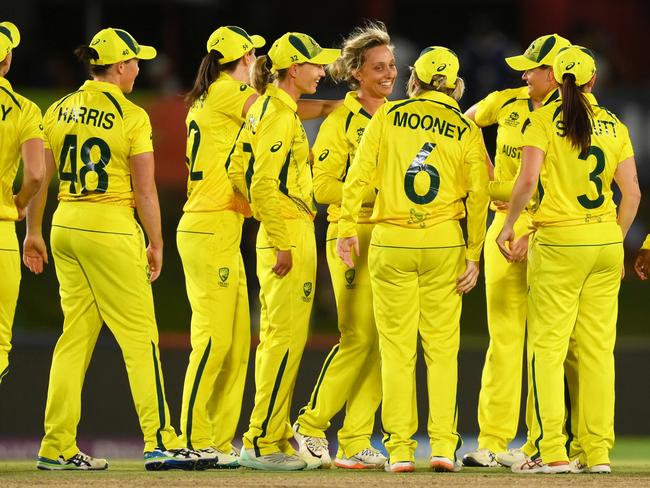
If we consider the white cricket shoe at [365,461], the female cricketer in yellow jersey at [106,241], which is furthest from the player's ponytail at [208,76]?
the white cricket shoe at [365,461]

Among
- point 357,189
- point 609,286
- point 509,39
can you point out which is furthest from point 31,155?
point 509,39

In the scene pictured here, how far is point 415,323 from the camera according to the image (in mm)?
7180

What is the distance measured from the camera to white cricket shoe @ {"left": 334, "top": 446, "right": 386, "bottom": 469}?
7.50m

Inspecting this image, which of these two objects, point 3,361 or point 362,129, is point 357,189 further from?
point 3,361

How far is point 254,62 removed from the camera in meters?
7.55

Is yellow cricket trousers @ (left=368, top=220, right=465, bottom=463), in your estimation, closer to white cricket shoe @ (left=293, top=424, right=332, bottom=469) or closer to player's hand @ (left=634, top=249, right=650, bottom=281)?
white cricket shoe @ (left=293, top=424, right=332, bottom=469)

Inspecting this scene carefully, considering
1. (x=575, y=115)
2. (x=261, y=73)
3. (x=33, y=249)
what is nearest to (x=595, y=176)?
(x=575, y=115)

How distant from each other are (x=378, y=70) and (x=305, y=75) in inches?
17.8

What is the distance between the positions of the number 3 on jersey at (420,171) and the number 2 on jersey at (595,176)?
715mm

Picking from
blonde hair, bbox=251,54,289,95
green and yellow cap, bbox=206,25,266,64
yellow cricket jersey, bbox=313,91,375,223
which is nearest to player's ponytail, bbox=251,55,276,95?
blonde hair, bbox=251,54,289,95

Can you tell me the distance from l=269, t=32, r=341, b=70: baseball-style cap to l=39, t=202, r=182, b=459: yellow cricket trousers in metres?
1.10

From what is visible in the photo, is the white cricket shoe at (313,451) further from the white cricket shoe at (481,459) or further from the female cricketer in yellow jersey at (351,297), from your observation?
the white cricket shoe at (481,459)

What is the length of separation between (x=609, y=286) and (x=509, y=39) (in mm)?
14767

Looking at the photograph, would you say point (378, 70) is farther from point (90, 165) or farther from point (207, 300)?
point (90, 165)
